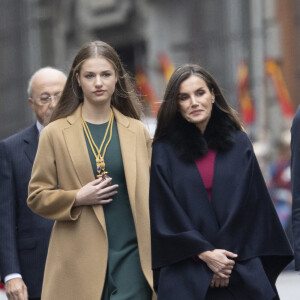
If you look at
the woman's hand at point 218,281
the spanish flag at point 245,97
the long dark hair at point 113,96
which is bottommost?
the spanish flag at point 245,97

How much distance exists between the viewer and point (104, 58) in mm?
4855

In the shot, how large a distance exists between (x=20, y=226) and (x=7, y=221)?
10cm

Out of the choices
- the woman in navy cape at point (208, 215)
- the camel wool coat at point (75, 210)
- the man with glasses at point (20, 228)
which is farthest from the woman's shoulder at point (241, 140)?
the man with glasses at point (20, 228)

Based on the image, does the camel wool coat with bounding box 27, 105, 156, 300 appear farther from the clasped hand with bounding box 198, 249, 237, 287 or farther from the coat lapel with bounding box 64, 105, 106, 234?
the clasped hand with bounding box 198, 249, 237, 287

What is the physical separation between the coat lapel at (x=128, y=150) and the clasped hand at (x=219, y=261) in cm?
51

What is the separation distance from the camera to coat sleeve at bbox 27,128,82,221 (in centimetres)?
471

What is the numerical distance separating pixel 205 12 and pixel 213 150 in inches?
541

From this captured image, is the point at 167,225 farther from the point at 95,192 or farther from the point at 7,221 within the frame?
the point at 7,221

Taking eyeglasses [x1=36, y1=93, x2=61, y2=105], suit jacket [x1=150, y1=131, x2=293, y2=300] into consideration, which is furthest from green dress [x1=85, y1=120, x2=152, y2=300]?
eyeglasses [x1=36, y1=93, x2=61, y2=105]

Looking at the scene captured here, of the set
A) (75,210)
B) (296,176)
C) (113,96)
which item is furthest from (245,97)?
(296,176)

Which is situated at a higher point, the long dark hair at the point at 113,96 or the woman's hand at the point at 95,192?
the long dark hair at the point at 113,96

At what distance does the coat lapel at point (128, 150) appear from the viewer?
4730 millimetres

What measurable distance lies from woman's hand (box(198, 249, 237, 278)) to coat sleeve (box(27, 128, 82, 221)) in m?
0.75

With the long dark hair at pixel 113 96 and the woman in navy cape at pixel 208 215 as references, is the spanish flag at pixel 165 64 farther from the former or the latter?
the woman in navy cape at pixel 208 215
